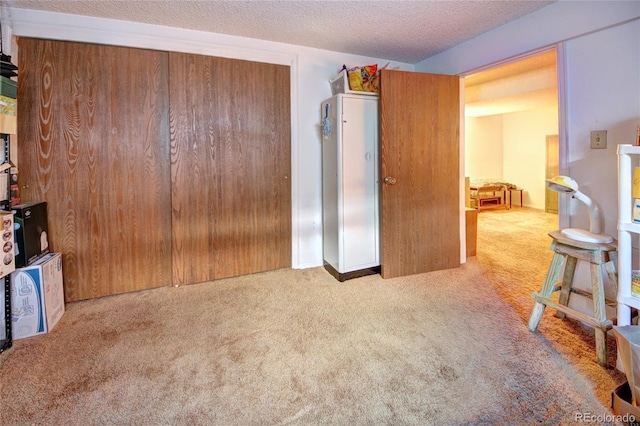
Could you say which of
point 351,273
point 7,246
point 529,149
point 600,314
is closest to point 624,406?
point 600,314

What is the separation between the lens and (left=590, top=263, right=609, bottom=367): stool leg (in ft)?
5.26

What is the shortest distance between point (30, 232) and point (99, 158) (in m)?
0.72

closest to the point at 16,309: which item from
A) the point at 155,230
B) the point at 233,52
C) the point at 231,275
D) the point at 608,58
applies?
the point at 155,230

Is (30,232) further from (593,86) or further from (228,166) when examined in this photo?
(593,86)

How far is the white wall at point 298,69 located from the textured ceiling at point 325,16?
72mm

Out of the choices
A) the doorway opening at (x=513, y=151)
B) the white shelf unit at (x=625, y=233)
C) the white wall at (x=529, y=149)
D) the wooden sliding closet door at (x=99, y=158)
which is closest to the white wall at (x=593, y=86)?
the white shelf unit at (x=625, y=233)

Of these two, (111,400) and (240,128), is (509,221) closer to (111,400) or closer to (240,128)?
(240,128)

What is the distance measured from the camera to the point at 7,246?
1.77 m

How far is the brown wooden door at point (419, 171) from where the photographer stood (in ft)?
9.09

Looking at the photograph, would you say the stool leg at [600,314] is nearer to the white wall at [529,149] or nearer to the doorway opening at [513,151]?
the doorway opening at [513,151]

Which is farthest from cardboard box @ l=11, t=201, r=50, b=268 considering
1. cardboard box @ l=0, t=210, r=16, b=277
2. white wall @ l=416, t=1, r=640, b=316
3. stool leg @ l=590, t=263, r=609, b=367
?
white wall @ l=416, t=1, r=640, b=316

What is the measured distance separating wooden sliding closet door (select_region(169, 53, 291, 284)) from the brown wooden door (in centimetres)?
98

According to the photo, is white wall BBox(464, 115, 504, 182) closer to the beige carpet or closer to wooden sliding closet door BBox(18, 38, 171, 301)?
the beige carpet

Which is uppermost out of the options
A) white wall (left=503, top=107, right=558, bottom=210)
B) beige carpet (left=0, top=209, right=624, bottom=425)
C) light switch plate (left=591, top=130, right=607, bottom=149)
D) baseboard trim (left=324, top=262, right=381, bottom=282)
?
white wall (left=503, top=107, right=558, bottom=210)
